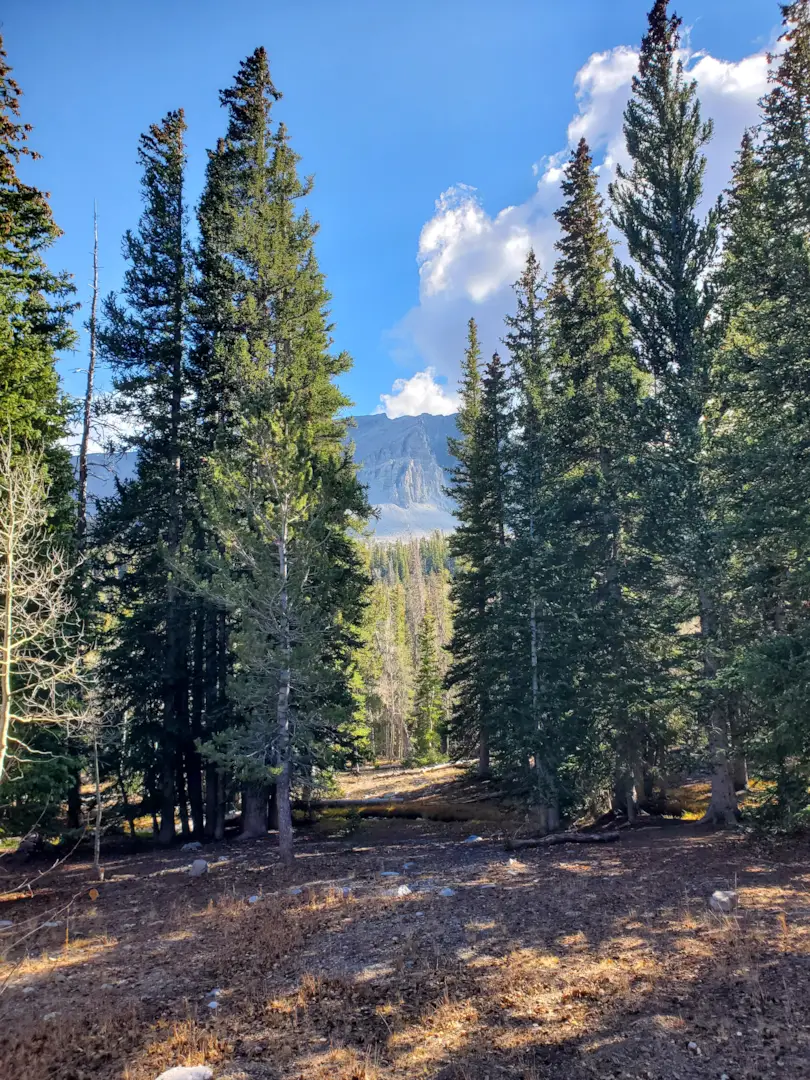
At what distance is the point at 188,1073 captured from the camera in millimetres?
5934

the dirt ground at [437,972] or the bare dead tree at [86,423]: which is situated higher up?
the bare dead tree at [86,423]

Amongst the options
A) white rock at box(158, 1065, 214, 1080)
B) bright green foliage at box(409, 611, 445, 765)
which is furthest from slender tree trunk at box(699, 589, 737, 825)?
bright green foliage at box(409, 611, 445, 765)

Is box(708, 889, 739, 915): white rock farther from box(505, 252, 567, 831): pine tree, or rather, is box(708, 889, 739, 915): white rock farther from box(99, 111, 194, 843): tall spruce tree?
box(99, 111, 194, 843): tall spruce tree

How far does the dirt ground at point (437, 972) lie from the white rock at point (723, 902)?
19 centimetres

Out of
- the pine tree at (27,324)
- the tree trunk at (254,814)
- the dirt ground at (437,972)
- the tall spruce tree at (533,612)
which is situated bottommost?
the tree trunk at (254,814)

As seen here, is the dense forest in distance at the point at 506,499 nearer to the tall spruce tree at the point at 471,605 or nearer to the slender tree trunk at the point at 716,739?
the slender tree trunk at the point at 716,739

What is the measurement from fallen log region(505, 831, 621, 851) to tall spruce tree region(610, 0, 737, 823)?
3216 millimetres

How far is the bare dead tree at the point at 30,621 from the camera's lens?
8797mm

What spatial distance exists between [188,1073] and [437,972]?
11.4 ft

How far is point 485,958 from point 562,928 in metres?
1.70

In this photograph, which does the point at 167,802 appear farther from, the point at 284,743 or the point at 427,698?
the point at 427,698

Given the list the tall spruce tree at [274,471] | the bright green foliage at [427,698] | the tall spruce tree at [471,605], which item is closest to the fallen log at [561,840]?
the tall spruce tree at [274,471]

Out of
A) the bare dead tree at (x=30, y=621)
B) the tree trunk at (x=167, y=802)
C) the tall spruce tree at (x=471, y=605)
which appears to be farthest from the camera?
the tall spruce tree at (x=471, y=605)

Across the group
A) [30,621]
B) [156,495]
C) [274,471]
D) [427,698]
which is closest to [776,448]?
[274,471]
